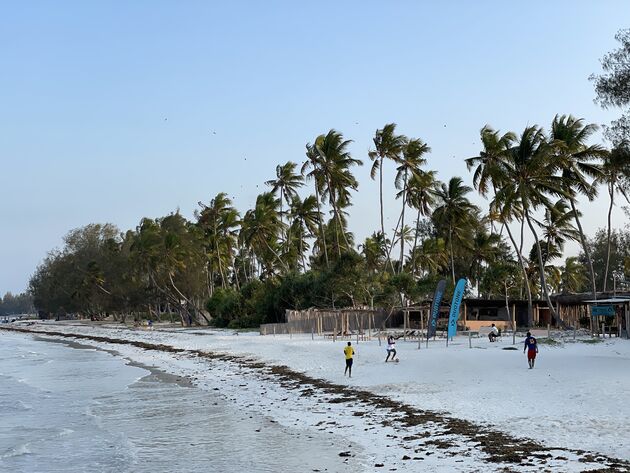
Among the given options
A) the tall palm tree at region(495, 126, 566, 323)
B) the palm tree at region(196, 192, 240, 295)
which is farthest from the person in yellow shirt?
the palm tree at region(196, 192, 240, 295)

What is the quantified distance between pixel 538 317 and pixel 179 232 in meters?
44.3

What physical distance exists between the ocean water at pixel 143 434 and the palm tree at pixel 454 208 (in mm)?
36941

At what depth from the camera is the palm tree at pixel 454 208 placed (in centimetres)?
6066

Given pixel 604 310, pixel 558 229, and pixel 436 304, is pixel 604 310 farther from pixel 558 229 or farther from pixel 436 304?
pixel 558 229

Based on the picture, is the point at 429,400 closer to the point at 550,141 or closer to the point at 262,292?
the point at 550,141

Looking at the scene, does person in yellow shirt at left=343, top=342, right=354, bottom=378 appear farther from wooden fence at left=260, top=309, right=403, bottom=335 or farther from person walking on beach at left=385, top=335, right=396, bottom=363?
wooden fence at left=260, top=309, right=403, bottom=335

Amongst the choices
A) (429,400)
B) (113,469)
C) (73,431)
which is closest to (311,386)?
(429,400)

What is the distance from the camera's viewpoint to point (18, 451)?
16.0 m

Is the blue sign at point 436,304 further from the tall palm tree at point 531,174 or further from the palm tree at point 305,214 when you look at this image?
the palm tree at point 305,214

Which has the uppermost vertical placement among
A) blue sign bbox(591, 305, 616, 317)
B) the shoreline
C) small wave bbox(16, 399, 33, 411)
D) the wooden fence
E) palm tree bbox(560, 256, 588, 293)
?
palm tree bbox(560, 256, 588, 293)

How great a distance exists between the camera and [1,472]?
45.8 feet

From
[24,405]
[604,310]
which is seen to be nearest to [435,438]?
[24,405]

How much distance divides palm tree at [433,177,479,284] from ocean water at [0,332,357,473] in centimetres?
3694

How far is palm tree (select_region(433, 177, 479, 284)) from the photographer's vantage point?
199 feet
